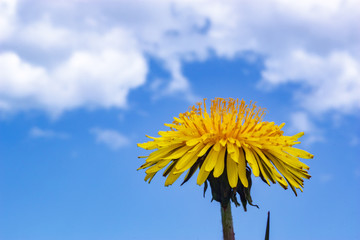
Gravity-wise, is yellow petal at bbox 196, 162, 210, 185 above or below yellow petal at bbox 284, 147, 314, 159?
below

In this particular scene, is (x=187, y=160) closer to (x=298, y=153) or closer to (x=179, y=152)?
(x=179, y=152)

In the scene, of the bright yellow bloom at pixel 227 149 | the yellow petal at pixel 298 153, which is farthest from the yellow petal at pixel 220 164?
the yellow petal at pixel 298 153

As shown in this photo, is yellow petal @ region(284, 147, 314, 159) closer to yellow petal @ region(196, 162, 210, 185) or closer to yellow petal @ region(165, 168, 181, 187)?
yellow petal @ region(196, 162, 210, 185)

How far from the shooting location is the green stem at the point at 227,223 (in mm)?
3828

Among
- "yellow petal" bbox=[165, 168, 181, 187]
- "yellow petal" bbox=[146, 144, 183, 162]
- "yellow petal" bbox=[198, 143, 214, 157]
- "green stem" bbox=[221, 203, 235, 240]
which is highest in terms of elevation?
"yellow petal" bbox=[146, 144, 183, 162]

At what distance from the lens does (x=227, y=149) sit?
153 inches

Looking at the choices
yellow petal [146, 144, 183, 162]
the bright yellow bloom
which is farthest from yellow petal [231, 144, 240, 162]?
yellow petal [146, 144, 183, 162]

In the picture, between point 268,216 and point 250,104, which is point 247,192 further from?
point 250,104

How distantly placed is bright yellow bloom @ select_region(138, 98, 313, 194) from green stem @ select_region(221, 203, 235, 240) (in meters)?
0.28

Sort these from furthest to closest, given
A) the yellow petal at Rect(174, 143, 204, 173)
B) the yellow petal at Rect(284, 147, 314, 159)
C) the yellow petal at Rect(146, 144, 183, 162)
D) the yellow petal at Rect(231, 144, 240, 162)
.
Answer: the yellow petal at Rect(284, 147, 314, 159) → the yellow petal at Rect(146, 144, 183, 162) → the yellow petal at Rect(174, 143, 204, 173) → the yellow petal at Rect(231, 144, 240, 162)

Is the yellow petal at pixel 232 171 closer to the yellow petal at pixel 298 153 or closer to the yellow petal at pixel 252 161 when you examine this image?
the yellow petal at pixel 252 161

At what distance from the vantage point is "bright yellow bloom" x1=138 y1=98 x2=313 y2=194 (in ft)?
12.7

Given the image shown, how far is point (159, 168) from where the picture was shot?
4137 mm

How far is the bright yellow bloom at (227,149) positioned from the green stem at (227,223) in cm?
28
